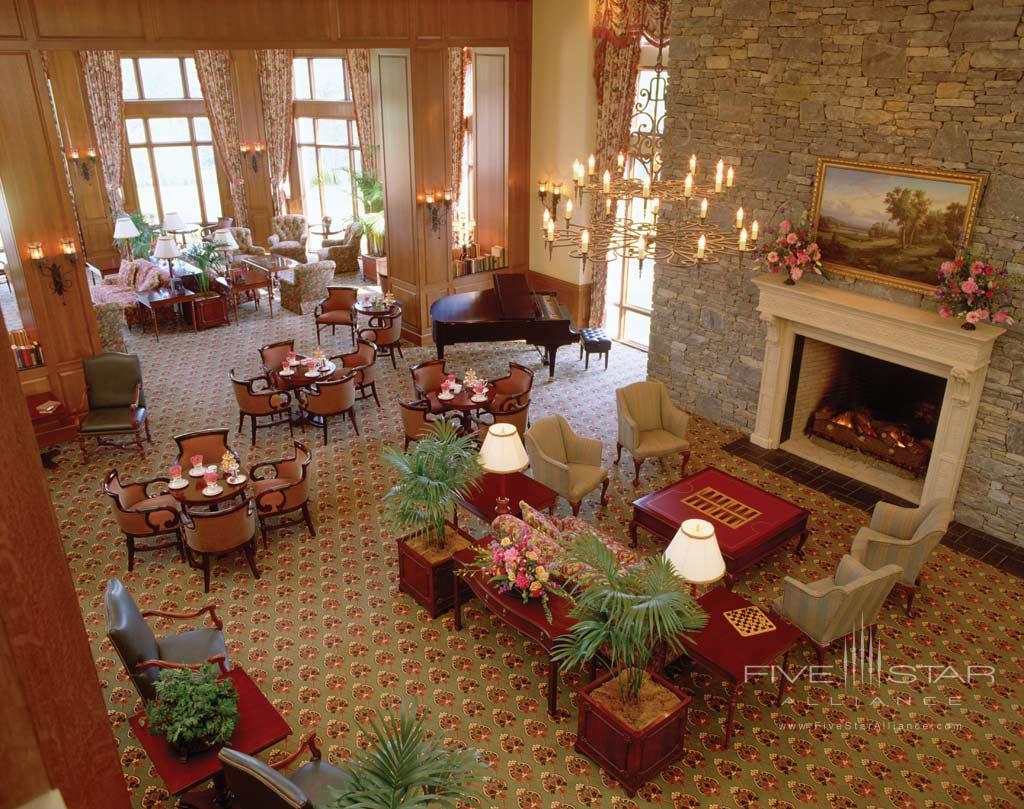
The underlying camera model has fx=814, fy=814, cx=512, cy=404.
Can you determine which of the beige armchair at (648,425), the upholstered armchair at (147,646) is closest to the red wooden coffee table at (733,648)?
the beige armchair at (648,425)

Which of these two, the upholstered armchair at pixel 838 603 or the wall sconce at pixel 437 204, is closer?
the upholstered armchair at pixel 838 603

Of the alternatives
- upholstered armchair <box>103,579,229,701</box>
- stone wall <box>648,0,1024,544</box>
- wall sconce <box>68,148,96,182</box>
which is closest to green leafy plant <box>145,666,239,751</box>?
upholstered armchair <box>103,579,229,701</box>

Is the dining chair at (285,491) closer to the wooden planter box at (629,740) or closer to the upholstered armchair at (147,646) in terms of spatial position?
the upholstered armchair at (147,646)

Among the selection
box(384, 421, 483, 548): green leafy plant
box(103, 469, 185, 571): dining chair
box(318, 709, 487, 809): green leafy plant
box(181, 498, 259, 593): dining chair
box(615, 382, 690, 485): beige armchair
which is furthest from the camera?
box(615, 382, 690, 485): beige armchair

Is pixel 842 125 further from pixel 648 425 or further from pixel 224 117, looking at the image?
pixel 224 117

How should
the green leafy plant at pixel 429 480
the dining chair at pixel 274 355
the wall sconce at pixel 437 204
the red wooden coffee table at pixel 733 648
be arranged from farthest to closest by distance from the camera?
the wall sconce at pixel 437 204, the dining chair at pixel 274 355, the green leafy plant at pixel 429 480, the red wooden coffee table at pixel 733 648

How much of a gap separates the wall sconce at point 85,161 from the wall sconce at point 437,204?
797cm

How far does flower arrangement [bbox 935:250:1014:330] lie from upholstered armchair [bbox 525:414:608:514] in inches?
148

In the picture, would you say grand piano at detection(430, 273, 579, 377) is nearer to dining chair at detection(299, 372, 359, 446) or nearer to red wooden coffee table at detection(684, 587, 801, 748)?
dining chair at detection(299, 372, 359, 446)

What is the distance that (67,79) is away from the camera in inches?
617

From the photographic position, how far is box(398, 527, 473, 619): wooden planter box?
23.5ft

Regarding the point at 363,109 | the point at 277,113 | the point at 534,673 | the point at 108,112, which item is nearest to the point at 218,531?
the point at 534,673

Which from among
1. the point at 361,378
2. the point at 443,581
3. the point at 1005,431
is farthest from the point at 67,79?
the point at 1005,431

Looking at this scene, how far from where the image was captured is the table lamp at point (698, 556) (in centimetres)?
507
